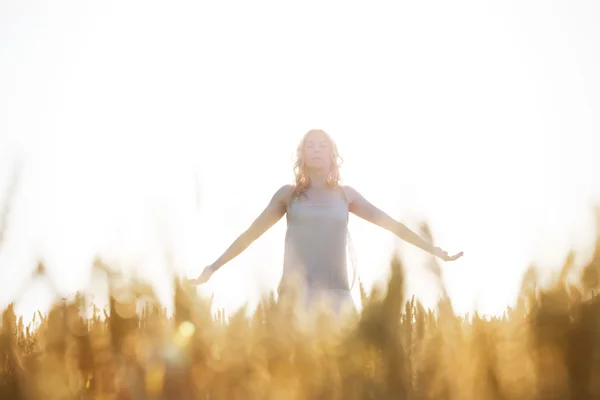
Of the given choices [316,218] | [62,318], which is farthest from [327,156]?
[62,318]

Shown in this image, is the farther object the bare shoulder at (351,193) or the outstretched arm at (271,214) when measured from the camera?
the bare shoulder at (351,193)

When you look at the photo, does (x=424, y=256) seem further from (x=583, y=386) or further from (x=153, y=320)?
(x=153, y=320)

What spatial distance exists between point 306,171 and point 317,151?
0.22 m

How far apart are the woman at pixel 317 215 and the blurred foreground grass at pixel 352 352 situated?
471 centimetres

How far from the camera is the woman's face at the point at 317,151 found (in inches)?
252

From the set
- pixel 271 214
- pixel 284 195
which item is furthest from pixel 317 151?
pixel 271 214

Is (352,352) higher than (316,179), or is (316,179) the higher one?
(316,179)

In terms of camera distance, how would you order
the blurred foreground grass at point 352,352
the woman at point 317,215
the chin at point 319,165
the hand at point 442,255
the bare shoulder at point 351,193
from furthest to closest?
the bare shoulder at point 351,193, the chin at point 319,165, the woman at point 317,215, the hand at point 442,255, the blurred foreground grass at point 352,352

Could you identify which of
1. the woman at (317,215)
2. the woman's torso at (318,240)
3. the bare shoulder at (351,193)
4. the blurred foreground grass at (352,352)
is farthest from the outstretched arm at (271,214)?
the blurred foreground grass at (352,352)

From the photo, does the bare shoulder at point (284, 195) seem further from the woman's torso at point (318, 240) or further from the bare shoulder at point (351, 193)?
the bare shoulder at point (351, 193)

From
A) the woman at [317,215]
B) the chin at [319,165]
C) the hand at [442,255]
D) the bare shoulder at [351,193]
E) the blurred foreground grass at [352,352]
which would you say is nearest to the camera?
the blurred foreground grass at [352,352]

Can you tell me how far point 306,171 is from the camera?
256 inches

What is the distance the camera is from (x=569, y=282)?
3.33ft

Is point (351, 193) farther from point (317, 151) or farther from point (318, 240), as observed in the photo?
point (318, 240)
